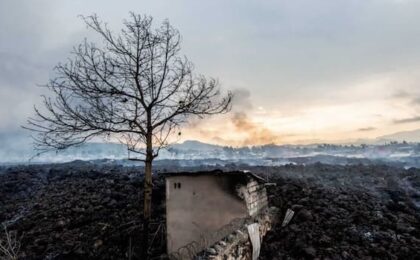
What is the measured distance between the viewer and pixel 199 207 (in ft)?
28.4

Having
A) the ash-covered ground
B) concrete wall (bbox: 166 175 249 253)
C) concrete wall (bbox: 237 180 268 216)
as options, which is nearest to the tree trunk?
concrete wall (bbox: 166 175 249 253)

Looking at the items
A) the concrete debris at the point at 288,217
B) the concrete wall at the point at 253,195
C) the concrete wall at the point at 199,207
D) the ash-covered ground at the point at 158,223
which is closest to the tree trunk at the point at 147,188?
the concrete wall at the point at 199,207

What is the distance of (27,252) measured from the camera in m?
11.5

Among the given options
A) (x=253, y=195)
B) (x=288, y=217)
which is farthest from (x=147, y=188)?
(x=288, y=217)

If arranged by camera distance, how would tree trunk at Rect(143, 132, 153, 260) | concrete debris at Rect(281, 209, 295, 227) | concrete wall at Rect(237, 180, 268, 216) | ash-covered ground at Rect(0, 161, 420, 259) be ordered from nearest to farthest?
tree trunk at Rect(143, 132, 153, 260)
concrete wall at Rect(237, 180, 268, 216)
ash-covered ground at Rect(0, 161, 420, 259)
concrete debris at Rect(281, 209, 295, 227)

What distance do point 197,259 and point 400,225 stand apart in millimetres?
7528

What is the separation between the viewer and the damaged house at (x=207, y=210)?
27.4 feet

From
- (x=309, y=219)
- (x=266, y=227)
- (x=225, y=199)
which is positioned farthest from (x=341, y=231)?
(x=225, y=199)

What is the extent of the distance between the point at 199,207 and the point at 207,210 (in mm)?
203

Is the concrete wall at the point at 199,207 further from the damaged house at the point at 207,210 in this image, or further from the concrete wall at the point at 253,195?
the concrete wall at the point at 253,195

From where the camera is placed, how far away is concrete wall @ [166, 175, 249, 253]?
332 inches

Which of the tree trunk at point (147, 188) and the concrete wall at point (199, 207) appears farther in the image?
the concrete wall at point (199, 207)

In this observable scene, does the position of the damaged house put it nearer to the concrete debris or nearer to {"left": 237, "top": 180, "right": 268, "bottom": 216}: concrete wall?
{"left": 237, "top": 180, "right": 268, "bottom": 216}: concrete wall

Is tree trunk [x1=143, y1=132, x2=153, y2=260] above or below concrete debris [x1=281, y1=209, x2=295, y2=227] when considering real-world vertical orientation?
above
